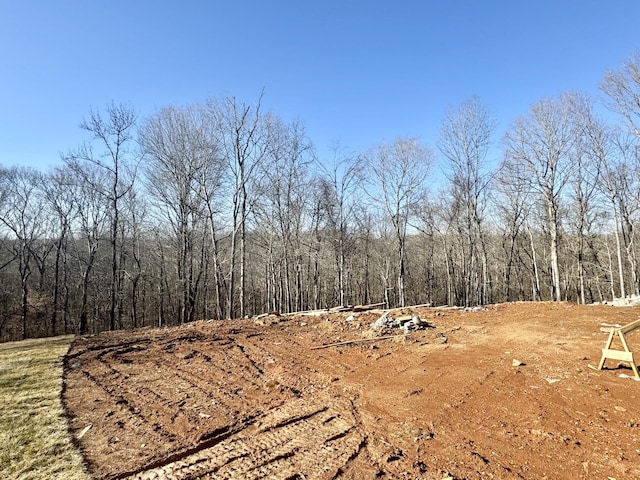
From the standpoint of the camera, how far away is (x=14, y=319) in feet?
87.7

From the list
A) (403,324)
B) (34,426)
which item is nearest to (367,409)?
(34,426)

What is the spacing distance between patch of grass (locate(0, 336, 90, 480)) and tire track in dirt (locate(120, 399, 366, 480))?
102 centimetres

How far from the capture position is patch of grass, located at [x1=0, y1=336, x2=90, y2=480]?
11.1ft

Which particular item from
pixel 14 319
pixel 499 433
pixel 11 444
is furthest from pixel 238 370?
pixel 14 319

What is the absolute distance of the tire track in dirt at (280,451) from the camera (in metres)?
3.17

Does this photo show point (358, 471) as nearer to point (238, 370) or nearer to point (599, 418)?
point (599, 418)

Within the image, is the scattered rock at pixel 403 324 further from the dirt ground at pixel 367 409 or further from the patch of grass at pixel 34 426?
the patch of grass at pixel 34 426

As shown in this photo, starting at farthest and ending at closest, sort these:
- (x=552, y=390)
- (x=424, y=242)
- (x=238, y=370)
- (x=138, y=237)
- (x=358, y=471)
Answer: (x=424, y=242) → (x=138, y=237) → (x=238, y=370) → (x=552, y=390) → (x=358, y=471)

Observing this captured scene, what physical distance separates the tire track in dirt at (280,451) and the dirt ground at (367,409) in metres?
0.02

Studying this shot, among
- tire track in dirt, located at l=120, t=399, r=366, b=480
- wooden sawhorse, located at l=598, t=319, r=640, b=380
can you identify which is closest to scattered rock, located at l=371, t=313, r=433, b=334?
wooden sawhorse, located at l=598, t=319, r=640, b=380

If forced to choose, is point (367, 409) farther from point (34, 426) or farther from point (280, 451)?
point (34, 426)

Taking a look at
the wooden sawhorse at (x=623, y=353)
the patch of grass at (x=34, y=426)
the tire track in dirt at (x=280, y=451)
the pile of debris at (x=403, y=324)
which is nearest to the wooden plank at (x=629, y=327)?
the wooden sawhorse at (x=623, y=353)

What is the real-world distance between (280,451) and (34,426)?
3.61 metres

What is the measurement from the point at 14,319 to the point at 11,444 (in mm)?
31972
